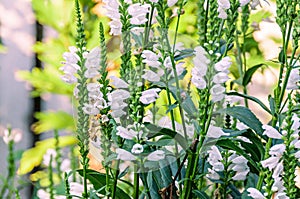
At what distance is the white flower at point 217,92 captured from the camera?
16.3 inches

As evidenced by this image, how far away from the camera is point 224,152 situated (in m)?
0.51

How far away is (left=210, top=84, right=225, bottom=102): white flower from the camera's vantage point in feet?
1.36

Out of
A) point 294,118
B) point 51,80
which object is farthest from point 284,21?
point 51,80

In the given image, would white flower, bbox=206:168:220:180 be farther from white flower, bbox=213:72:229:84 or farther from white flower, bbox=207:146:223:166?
white flower, bbox=213:72:229:84

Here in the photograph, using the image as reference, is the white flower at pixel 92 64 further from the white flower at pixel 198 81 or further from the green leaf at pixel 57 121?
the green leaf at pixel 57 121

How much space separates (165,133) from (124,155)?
36mm

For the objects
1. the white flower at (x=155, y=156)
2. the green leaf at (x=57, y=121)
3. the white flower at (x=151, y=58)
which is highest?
the white flower at (x=151, y=58)

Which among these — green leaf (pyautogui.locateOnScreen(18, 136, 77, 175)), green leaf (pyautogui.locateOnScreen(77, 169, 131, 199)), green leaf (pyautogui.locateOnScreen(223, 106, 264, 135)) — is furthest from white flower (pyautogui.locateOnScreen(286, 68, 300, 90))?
green leaf (pyautogui.locateOnScreen(18, 136, 77, 175))

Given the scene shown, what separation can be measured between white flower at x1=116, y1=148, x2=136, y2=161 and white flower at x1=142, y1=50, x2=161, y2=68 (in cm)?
6

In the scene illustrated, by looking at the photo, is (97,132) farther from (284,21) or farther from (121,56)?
(284,21)

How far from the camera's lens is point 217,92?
1.36ft

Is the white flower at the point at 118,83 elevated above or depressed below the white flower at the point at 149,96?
above

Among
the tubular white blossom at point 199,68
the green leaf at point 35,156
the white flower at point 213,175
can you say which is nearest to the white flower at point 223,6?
the tubular white blossom at point 199,68

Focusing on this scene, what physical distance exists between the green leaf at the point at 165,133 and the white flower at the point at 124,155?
0.02 meters
